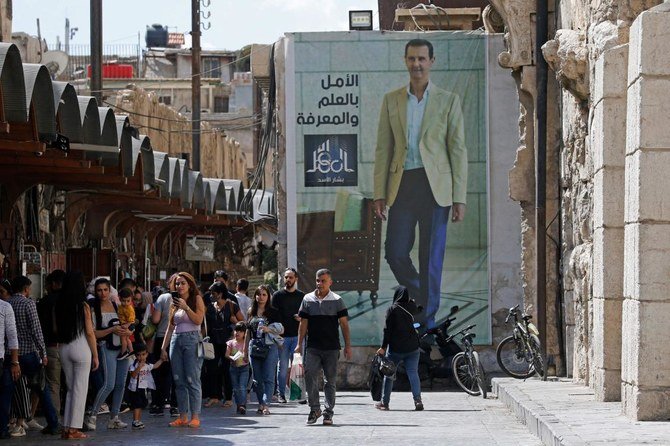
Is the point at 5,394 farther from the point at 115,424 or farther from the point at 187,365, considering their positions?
the point at 187,365

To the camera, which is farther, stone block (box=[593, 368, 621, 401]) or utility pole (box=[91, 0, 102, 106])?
utility pole (box=[91, 0, 102, 106])

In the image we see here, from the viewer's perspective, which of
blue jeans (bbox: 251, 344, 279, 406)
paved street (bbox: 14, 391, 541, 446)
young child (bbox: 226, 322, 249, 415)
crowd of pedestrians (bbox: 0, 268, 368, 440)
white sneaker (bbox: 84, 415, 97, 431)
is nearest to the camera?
paved street (bbox: 14, 391, 541, 446)

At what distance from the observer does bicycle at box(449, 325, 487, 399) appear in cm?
2241

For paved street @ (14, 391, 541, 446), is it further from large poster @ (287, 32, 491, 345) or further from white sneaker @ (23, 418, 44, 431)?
large poster @ (287, 32, 491, 345)

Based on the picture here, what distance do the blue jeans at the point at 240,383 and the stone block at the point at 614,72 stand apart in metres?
6.36

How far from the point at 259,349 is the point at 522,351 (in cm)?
436

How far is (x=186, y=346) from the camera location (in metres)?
17.0

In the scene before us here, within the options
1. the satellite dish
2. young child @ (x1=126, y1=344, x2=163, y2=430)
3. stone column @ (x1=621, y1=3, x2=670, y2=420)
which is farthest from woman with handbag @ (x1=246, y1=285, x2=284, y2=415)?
the satellite dish

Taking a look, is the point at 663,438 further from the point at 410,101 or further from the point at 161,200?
the point at 161,200

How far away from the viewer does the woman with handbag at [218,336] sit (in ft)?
68.9

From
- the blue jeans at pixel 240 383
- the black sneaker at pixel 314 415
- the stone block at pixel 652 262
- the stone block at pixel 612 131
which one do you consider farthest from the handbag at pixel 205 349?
the stone block at pixel 652 262

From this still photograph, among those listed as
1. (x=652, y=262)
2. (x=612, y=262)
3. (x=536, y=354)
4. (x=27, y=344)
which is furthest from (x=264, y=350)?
(x=652, y=262)

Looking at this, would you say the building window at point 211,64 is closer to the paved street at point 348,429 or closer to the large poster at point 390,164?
the large poster at point 390,164

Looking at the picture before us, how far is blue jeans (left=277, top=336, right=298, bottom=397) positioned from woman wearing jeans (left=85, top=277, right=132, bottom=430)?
4053 mm
